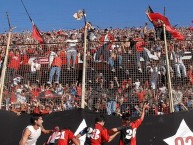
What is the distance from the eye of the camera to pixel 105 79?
11.4 m

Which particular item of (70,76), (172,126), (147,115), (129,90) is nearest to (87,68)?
(70,76)

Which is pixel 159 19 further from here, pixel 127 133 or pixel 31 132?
pixel 31 132

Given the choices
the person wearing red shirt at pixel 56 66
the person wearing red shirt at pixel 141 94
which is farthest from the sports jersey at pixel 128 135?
the person wearing red shirt at pixel 56 66

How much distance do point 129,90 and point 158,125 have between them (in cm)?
129

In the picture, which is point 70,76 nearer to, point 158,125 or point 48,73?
point 48,73

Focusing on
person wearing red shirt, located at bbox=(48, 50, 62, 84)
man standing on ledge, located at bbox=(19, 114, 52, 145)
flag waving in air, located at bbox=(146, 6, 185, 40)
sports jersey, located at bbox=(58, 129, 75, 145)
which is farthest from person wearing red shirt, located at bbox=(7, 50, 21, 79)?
flag waving in air, located at bbox=(146, 6, 185, 40)

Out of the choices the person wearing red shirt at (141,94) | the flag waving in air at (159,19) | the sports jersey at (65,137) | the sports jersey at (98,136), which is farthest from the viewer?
the flag waving in air at (159,19)

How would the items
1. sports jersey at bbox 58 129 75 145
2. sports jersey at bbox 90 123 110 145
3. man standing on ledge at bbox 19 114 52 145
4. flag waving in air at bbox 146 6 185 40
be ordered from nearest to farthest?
man standing on ledge at bbox 19 114 52 145, sports jersey at bbox 90 123 110 145, sports jersey at bbox 58 129 75 145, flag waving in air at bbox 146 6 185 40

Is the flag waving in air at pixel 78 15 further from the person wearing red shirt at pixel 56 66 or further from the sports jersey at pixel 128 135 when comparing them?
the sports jersey at pixel 128 135

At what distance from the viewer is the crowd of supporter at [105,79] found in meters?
11.2

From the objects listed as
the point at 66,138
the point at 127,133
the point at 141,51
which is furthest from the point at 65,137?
the point at 141,51

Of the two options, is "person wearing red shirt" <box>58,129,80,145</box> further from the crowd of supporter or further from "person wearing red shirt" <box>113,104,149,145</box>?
the crowd of supporter

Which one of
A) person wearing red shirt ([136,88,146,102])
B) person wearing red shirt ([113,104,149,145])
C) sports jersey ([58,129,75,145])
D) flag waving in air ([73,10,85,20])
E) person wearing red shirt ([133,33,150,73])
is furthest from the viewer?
flag waving in air ([73,10,85,20])

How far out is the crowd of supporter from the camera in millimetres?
11195
